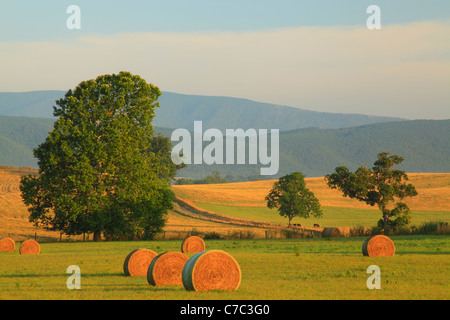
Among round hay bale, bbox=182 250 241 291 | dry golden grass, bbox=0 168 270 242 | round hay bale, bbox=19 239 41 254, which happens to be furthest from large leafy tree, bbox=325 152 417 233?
round hay bale, bbox=182 250 241 291

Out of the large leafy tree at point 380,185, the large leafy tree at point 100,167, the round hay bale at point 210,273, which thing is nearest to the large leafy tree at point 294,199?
the large leafy tree at point 380,185

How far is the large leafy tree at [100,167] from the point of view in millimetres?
54562

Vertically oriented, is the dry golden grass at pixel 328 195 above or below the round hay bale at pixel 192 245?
above

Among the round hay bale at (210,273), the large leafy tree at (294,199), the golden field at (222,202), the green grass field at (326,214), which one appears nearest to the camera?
the round hay bale at (210,273)

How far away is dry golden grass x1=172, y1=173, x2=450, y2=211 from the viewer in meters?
121

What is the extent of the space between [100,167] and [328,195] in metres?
94.4

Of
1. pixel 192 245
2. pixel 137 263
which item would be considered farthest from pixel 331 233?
pixel 137 263

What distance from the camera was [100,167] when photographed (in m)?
56.6

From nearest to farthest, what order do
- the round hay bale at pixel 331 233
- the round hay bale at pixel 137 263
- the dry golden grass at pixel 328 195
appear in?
the round hay bale at pixel 137 263, the round hay bale at pixel 331 233, the dry golden grass at pixel 328 195

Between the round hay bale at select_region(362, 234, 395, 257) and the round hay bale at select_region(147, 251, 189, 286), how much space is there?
14.4 m

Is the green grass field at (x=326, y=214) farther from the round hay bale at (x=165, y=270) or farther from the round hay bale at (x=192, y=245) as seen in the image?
the round hay bale at (x=165, y=270)

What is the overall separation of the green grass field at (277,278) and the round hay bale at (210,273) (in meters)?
0.36

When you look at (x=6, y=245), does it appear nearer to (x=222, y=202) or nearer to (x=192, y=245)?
(x=192, y=245)
